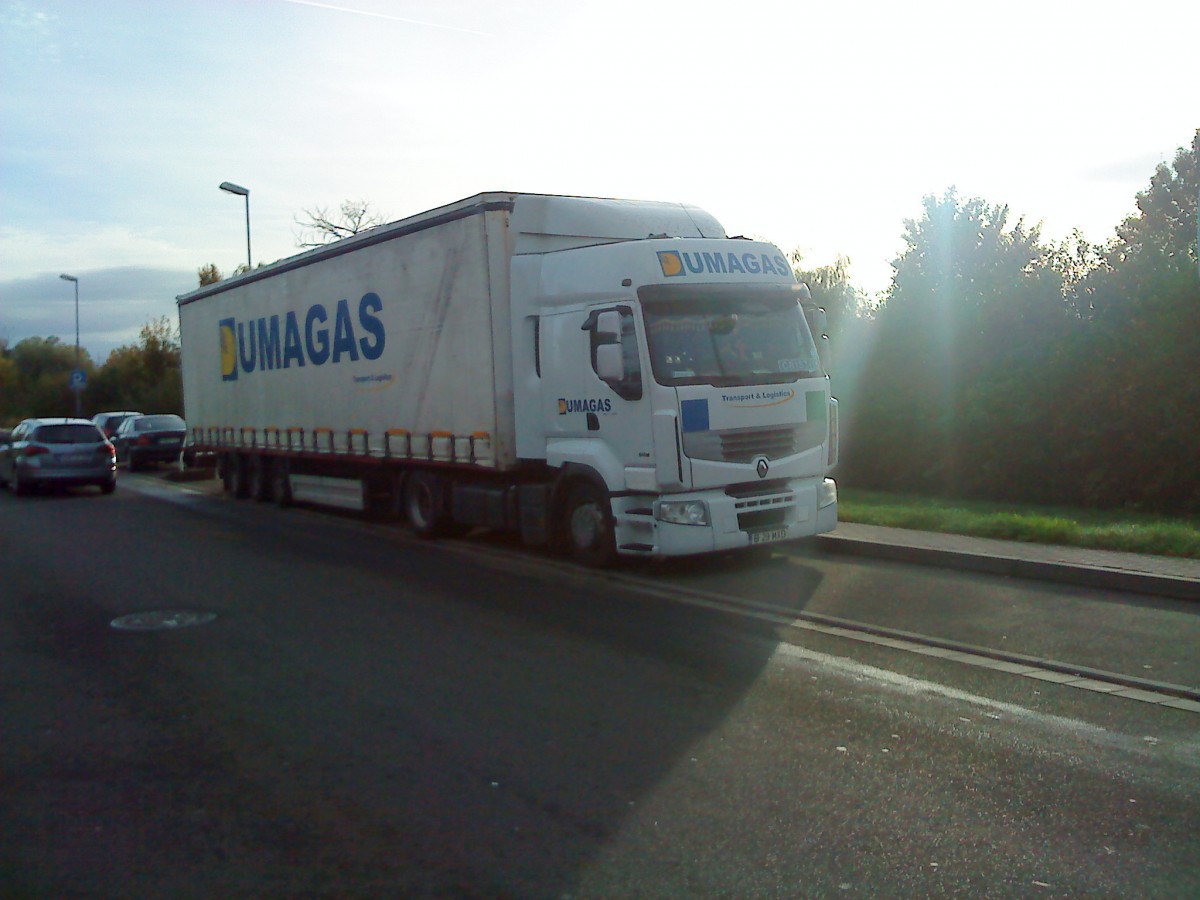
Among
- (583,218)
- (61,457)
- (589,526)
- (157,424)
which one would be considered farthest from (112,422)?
(589,526)

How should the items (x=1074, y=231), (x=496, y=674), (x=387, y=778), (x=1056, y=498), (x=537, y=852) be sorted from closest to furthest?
(x=537, y=852)
(x=387, y=778)
(x=496, y=674)
(x=1056, y=498)
(x=1074, y=231)

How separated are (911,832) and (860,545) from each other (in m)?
7.82

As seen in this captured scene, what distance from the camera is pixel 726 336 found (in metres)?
11.0

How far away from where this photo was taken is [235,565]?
1282 centimetres

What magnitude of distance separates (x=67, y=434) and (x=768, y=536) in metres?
19.0

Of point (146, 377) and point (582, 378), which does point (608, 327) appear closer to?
point (582, 378)

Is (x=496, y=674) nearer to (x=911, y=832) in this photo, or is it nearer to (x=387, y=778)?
A: (x=387, y=778)

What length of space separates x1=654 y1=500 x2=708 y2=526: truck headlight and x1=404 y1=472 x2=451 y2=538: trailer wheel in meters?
4.60

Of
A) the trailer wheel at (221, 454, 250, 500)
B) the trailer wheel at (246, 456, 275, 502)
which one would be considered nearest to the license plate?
the trailer wheel at (246, 456, 275, 502)

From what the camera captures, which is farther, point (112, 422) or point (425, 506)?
point (112, 422)

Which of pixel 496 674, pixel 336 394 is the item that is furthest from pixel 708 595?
pixel 336 394

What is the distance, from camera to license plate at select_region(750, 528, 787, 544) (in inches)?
426

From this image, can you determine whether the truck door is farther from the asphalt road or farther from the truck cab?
the asphalt road

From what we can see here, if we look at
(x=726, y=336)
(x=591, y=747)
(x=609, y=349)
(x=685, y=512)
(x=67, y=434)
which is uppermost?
(x=726, y=336)
